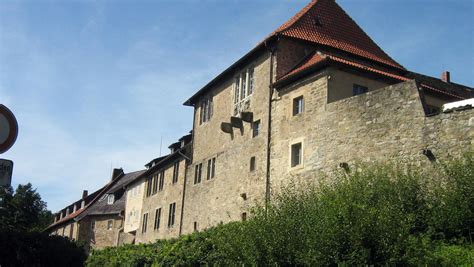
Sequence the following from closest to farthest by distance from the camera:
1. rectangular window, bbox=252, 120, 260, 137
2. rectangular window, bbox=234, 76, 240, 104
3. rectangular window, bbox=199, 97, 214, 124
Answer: rectangular window, bbox=252, 120, 260, 137, rectangular window, bbox=234, 76, 240, 104, rectangular window, bbox=199, 97, 214, 124

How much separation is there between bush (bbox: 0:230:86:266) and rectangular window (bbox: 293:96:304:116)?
1419cm

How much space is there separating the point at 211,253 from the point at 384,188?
230 inches

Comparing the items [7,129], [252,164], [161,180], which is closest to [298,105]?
[252,164]

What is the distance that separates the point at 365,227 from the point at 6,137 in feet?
34.0

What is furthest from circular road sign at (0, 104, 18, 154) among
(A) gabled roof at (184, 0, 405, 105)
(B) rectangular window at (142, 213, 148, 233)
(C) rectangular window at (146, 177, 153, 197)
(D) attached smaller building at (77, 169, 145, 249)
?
(D) attached smaller building at (77, 169, 145, 249)

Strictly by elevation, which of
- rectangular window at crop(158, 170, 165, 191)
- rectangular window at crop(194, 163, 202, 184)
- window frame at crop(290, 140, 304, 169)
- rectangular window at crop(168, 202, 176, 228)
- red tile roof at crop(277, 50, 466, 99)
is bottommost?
rectangular window at crop(168, 202, 176, 228)

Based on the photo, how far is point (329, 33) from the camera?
28297 millimetres

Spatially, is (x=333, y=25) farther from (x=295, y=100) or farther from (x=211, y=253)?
(x=211, y=253)

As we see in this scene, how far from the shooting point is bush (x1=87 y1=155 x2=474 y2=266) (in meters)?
14.1

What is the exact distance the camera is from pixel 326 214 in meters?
15.2

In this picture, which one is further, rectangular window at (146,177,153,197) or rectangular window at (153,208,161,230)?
rectangular window at (146,177,153,197)

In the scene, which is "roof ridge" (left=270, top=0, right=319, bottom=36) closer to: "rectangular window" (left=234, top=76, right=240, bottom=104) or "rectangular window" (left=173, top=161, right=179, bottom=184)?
"rectangular window" (left=234, top=76, right=240, bottom=104)

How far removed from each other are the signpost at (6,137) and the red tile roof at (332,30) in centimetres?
2172

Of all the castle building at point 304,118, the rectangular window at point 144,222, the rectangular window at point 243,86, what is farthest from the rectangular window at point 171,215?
the rectangular window at point 243,86
